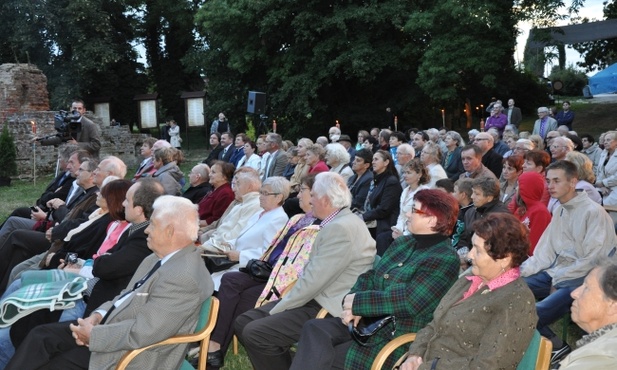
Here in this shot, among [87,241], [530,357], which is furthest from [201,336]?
[87,241]

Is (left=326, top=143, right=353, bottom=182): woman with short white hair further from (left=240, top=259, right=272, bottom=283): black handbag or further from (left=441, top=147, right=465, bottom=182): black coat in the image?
(left=240, top=259, right=272, bottom=283): black handbag

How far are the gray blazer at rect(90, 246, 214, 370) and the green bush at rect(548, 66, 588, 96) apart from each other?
2713 cm

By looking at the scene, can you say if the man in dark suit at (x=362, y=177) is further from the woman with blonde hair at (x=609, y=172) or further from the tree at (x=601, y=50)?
the tree at (x=601, y=50)

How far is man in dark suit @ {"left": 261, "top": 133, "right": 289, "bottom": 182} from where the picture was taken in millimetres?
10156

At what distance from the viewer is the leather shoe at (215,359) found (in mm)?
4723

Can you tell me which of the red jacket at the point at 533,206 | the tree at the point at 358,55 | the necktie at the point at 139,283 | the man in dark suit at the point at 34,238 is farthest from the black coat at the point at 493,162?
the tree at the point at 358,55

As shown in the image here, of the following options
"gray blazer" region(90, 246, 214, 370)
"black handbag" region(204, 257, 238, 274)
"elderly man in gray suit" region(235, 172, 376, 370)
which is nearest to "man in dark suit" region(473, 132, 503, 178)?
"black handbag" region(204, 257, 238, 274)

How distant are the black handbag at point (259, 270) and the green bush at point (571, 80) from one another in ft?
84.9

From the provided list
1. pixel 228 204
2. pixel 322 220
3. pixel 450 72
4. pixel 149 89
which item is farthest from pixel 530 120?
pixel 322 220

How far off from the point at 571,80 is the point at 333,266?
27.1 m

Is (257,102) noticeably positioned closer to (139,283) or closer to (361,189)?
(361,189)

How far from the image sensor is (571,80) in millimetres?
28734

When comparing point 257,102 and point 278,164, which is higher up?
point 257,102

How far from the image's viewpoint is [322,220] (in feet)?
14.8
